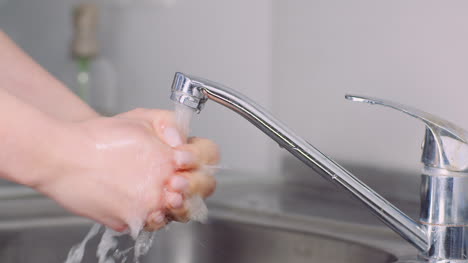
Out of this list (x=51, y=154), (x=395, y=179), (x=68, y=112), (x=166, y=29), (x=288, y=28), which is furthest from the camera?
(x=166, y=29)

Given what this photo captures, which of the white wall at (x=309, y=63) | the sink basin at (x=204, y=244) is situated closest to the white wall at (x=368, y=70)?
the white wall at (x=309, y=63)

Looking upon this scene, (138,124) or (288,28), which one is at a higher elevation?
(288,28)

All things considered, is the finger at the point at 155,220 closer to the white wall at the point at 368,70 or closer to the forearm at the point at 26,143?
the forearm at the point at 26,143

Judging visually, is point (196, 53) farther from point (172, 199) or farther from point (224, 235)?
point (172, 199)

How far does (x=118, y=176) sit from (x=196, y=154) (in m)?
0.07

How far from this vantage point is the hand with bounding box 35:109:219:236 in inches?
20.3

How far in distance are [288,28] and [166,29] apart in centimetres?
26

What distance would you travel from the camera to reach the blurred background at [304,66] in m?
0.79

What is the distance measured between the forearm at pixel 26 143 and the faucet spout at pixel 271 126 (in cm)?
10

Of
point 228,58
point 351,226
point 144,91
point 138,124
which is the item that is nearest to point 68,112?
point 138,124

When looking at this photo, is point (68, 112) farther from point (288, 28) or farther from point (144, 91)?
point (144, 91)

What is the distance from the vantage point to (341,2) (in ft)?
2.87

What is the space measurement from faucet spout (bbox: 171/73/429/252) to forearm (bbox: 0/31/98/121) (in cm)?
15

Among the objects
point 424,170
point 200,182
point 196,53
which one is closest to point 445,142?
point 424,170
